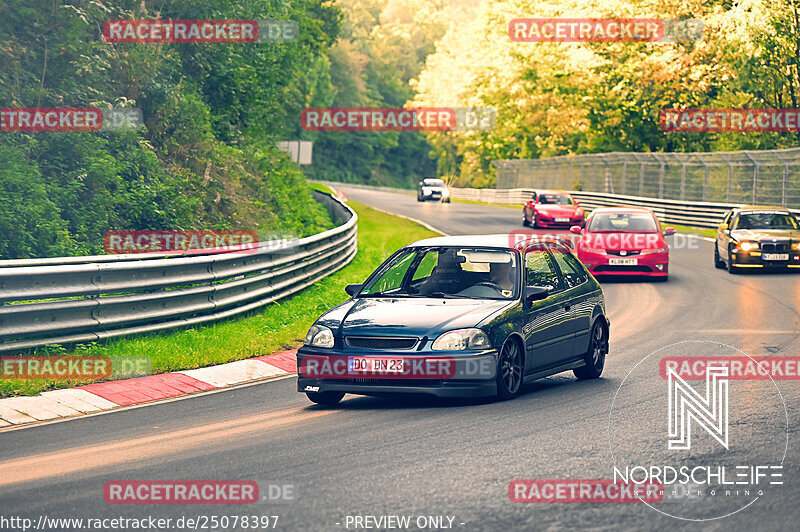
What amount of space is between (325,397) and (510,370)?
1.59 meters

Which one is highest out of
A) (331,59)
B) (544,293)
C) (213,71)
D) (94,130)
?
(331,59)

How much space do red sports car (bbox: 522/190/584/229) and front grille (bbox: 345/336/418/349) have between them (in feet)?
96.9

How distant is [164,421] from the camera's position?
8.92 meters

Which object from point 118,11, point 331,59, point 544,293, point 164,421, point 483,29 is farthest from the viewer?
point 331,59

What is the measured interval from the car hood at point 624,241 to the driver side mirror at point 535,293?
12.7 meters

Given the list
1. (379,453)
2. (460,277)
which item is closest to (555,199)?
(460,277)

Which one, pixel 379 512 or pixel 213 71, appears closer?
pixel 379 512

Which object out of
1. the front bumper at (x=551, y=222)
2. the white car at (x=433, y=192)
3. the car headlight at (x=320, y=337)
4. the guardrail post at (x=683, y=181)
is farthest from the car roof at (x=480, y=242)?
the white car at (x=433, y=192)

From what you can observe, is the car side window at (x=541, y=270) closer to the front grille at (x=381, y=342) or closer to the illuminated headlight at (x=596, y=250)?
the front grille at (x=381, y=342)

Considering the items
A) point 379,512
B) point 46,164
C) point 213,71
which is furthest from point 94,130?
point 379,512

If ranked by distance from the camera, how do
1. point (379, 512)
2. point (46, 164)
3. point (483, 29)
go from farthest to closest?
point (483, 29) → point (46, 164) → point (379, 512)

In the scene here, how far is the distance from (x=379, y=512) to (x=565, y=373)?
19.6ft

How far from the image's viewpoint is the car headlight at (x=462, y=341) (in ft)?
29.7

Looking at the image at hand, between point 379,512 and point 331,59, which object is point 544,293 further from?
point 331,59
